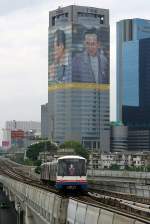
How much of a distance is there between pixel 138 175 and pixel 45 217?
197ft

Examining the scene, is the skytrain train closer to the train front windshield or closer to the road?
the train front windshield

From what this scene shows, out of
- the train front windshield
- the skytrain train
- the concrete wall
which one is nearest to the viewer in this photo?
the concrete wall

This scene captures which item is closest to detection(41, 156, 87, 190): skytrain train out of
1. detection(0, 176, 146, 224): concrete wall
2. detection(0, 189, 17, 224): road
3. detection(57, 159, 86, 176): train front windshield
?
detection(57, 159, 86, 176): train front windshield

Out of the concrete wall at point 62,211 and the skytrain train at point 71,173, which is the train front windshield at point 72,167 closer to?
the skytrain train at point 71,173

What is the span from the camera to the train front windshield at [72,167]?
178 feet

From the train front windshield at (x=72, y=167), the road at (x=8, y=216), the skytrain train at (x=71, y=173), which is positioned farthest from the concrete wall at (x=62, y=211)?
the road at (x=8, y=216)

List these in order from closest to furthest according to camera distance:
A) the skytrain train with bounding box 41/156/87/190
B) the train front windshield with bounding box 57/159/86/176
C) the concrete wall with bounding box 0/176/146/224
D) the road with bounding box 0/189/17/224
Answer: the concrete wall with bounding box 0/176/146/224 → the skytrain train with bounding box 41/156/87/190 → the train front windshield with bounding box 57/159/86/176 → the road with bounding box 0/189/17/224

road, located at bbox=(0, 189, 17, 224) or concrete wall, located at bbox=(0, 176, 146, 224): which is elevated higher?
concrete wall, located at bbox=(0, 176, 146, 224)

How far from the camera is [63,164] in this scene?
54906mm

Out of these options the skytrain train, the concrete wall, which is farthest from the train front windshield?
the concrete wall

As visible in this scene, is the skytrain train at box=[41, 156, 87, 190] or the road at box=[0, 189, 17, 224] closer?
the skytrain train at box=[41, 156, 87, 190]

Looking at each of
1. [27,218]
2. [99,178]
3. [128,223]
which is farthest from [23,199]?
[99,178]

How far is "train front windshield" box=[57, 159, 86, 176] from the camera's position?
54.2 metres

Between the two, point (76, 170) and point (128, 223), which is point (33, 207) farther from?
point (128, 223)
